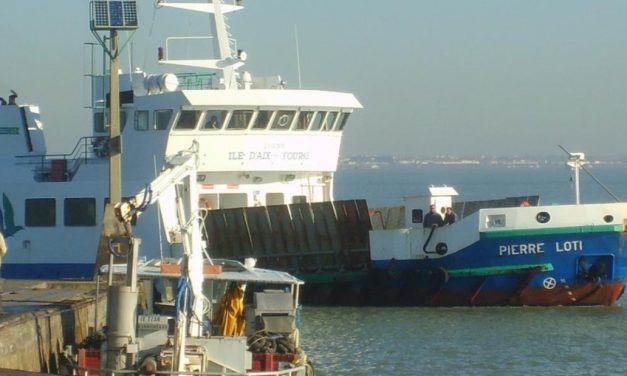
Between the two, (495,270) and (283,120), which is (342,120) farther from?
(495,270)

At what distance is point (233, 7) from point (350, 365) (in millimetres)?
10700

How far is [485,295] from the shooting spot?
2572 cm

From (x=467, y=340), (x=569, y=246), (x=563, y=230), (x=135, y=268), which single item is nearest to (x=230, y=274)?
(x=135, y=268)

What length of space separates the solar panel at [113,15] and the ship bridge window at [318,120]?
450 centimetres

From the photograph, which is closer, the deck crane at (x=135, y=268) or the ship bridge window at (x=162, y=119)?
the deck crane at (x=135, y=268)

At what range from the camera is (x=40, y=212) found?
28.1m

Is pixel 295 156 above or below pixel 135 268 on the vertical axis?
above

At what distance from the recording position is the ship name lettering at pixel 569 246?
25.0 metres

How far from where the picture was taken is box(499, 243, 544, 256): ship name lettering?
25094 millimetres

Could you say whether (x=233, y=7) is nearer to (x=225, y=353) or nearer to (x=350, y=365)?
(x=350, y=365)

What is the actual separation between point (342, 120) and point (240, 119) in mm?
2629

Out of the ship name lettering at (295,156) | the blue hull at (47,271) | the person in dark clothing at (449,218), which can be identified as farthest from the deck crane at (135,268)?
the blue hull at (47,271)

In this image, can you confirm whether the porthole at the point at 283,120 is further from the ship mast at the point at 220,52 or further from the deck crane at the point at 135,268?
the deck crane at the point at 135,268

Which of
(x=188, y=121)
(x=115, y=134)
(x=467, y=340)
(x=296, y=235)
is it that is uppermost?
(x=188, y=121)
